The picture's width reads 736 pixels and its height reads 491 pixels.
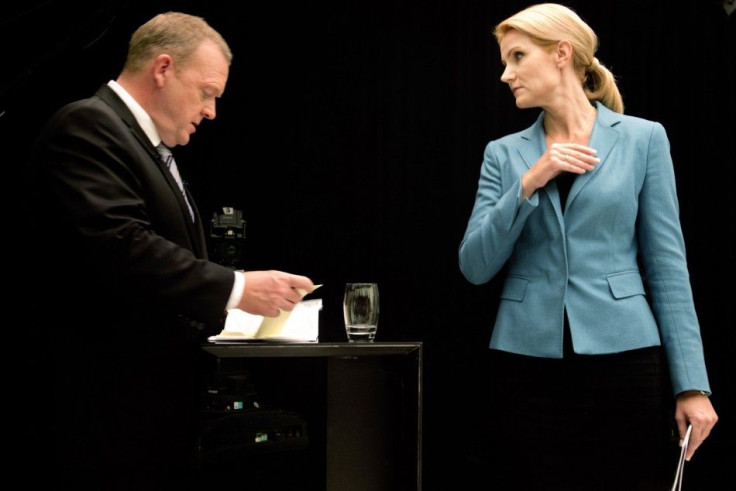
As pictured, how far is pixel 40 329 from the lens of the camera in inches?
47.3

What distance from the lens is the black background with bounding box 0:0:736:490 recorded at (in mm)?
2648

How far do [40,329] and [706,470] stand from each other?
2.38 m

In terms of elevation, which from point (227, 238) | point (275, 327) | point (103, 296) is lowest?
point (275, 327)

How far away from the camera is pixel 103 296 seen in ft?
3.90

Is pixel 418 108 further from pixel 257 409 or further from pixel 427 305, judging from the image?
pixel 257 409

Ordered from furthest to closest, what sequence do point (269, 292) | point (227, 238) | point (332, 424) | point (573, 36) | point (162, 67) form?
1. point (227, 238)
2. point (332, 424)
3. point (573, 36)
4. point (162, 67)
5. point (269, 292)

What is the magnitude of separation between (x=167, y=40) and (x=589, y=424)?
1149 millimetres

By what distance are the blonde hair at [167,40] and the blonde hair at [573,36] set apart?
0.70 metres

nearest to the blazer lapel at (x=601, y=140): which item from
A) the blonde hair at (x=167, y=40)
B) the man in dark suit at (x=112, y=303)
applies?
the man in dark suit at (x=112, y=303)

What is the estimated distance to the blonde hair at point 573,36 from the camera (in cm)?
158

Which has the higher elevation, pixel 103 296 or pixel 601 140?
pixel 601 140

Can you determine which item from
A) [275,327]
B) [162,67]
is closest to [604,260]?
[275,327]

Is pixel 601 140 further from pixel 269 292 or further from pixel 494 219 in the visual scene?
pixel 269 292

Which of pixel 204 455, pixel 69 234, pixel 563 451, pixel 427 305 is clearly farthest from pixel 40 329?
pixel 427 305
